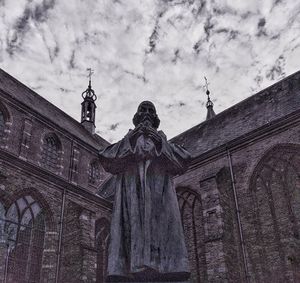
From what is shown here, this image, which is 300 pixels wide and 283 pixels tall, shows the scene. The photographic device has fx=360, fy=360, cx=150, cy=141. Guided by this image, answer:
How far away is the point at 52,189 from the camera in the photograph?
16797 millimetres

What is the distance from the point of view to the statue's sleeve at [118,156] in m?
3.84

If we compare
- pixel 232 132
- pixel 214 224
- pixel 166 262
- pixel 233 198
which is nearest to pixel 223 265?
pixel 214 224

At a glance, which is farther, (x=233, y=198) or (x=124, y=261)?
(x=233, y=198)

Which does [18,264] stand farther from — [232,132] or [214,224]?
[232,132]

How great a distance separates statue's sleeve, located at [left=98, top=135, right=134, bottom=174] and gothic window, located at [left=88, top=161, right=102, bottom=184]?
19113mm

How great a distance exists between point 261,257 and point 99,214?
823 centimetres

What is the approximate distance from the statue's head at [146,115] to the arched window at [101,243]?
14.2m

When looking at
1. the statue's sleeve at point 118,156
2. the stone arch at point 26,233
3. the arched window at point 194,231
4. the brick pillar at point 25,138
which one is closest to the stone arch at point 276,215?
the arched window at point 194,231

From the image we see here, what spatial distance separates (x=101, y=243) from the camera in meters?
18.2

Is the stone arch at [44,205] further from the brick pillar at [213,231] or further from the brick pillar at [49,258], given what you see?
the brick pillar at [213,231]

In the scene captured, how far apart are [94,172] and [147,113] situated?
19705 millimetres

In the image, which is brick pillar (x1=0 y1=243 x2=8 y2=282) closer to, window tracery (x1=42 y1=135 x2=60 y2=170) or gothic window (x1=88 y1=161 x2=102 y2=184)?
window tracery (x1=42 y1=135 x2=60 y2=170)

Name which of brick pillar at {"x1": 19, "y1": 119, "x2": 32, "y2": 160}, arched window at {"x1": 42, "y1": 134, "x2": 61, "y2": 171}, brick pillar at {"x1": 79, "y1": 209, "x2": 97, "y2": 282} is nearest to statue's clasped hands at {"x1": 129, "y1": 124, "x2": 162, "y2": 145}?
brick pillar at {"x1": 79, "y1": 209, "x2": 97, "y2": 282}

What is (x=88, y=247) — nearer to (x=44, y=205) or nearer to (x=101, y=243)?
(x=44, y=205)
